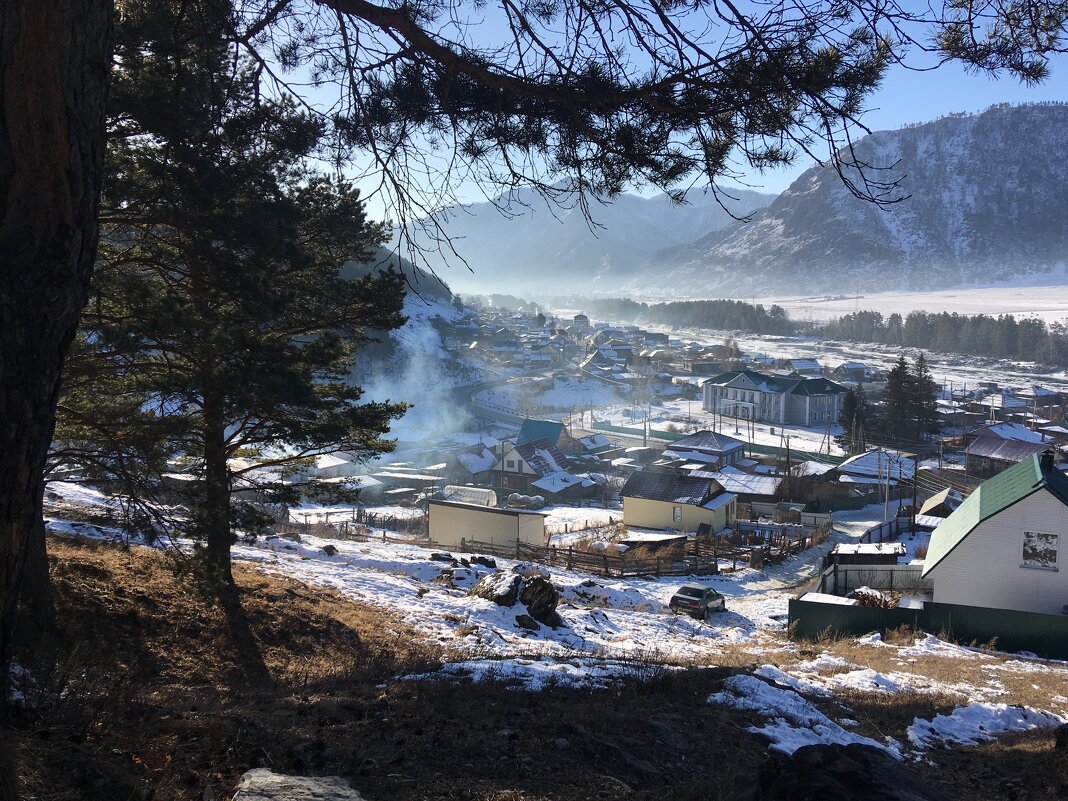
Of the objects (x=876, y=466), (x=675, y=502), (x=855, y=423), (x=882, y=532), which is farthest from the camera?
(x=855, y=423)

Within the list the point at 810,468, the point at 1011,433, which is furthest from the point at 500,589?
the point at 1011,433

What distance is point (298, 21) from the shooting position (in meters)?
5.97

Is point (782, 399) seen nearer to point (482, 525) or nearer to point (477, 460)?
point (477, 460)

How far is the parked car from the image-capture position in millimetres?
18047

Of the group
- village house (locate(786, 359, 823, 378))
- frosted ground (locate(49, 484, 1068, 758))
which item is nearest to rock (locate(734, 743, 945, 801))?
frosted ground (locate(49, 484, 1068, 758))

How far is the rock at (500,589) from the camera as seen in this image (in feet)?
47.3

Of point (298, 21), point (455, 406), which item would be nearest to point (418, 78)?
point (298, 21)

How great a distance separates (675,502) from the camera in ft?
115

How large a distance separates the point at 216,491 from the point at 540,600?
7.25 m

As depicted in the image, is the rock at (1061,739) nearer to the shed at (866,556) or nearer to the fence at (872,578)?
the fence at (872,578)

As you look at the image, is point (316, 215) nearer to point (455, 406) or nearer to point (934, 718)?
point (934, 718)

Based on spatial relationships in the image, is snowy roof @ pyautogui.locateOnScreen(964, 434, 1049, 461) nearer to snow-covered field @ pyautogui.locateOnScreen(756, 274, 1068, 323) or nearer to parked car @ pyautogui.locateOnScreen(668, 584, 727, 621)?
parked car @ pyautogui.locateOnScreen(668, 584, 727, 621)

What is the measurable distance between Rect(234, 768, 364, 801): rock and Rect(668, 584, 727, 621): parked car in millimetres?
15670

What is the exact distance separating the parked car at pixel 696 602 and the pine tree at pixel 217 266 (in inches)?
395
